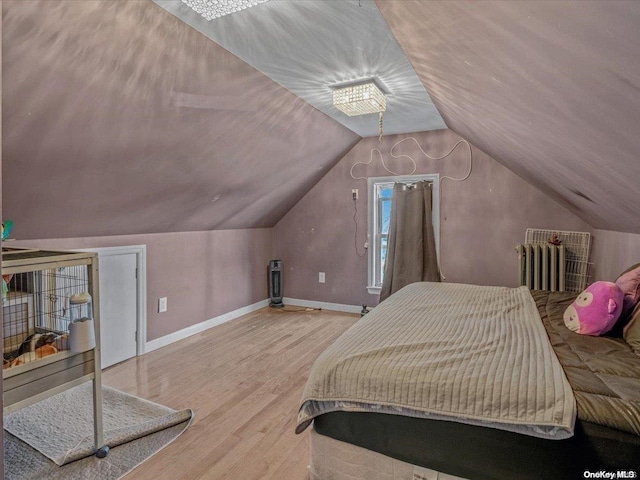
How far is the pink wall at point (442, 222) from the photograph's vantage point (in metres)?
3.69

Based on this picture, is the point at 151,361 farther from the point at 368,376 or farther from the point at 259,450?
the point at 368,376

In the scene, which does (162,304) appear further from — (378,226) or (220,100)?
(378,226)

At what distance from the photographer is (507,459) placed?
1.18 m

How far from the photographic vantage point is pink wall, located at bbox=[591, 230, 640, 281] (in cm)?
240

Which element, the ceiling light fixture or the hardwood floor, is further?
the ceiling light fixture

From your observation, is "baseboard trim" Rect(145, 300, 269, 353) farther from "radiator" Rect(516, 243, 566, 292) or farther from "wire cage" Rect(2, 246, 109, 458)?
"radiator" Rect(516, 243, 566, 292)

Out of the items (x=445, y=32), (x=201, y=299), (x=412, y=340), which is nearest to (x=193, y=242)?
(x=201, y=299)

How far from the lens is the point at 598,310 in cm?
173

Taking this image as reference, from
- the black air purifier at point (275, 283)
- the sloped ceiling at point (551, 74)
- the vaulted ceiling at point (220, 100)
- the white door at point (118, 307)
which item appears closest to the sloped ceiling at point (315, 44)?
the vaulted ceiling at point (220, 100)

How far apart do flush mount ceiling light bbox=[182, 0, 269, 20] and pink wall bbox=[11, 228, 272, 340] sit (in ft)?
6.56

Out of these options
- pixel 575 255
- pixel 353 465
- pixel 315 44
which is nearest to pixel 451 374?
pixel 353 465

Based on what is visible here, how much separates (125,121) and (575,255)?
4.03 metres

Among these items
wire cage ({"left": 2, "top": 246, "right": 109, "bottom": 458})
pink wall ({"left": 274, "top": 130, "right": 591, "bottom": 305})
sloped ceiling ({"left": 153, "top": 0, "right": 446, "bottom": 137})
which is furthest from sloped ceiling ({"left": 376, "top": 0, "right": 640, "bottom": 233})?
wire cage ({"left": 2, "top": 246, "right": 109, "bottom": 458})

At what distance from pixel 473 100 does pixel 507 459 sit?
178 cm
